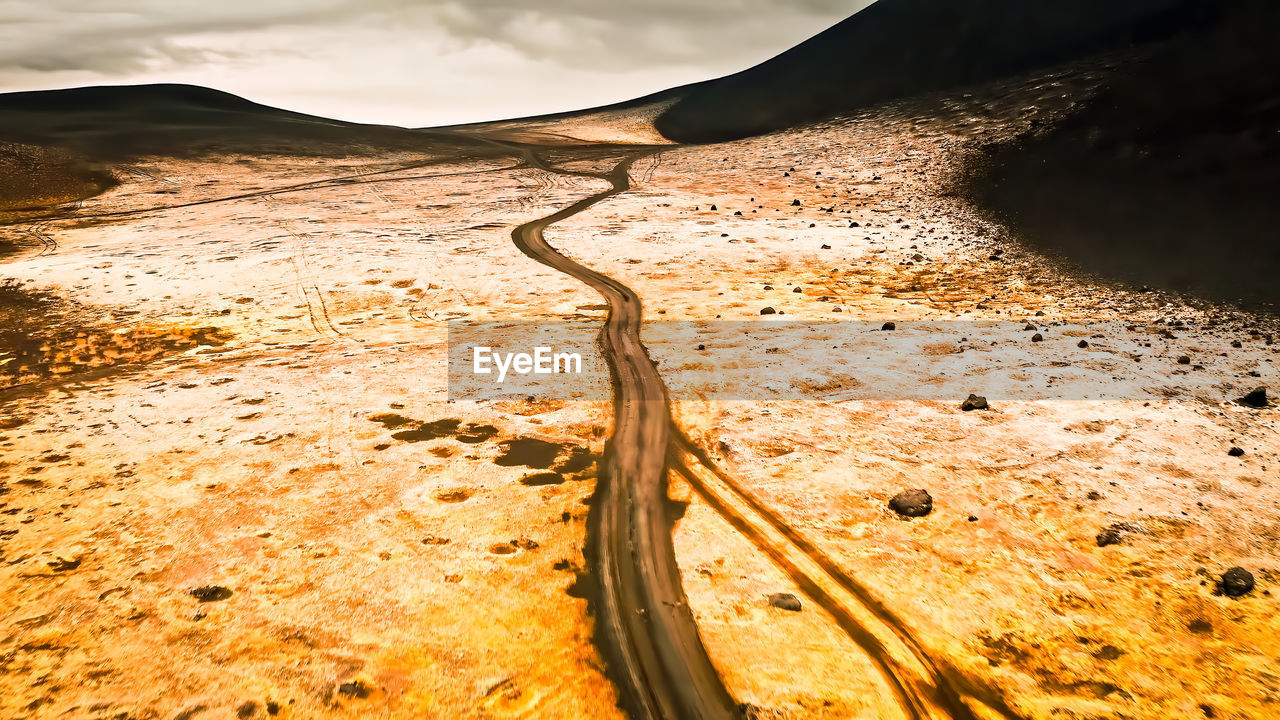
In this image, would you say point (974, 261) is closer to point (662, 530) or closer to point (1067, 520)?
point (1067, 520)

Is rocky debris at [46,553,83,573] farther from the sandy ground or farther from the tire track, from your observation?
the tire track

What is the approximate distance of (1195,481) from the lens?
5531 mm

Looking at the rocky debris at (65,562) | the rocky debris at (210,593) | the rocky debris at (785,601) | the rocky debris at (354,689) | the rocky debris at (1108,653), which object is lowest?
the rocky debris at (354,689)

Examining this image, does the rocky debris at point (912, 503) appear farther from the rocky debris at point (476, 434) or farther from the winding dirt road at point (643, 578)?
the rocky debris at point (476, 434)

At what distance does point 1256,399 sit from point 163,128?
149ft

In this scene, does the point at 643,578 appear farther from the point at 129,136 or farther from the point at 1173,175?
the point at 129,136

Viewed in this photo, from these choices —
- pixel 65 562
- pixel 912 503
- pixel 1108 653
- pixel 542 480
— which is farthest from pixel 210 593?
pixel 1108 653

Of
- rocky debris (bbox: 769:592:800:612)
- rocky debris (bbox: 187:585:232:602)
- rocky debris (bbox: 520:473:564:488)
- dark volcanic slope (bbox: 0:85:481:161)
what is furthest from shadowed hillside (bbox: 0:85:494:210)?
rocky debris (bbox: 769:592:800:612)

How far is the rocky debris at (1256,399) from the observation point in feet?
21.8

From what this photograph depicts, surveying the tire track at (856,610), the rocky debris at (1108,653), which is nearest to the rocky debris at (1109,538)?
the rocky debris at (1108,653)

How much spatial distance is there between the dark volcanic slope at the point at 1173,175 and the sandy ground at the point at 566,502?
4.30 ft

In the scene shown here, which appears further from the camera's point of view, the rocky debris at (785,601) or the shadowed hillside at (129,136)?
the shadowed hillside at (129,136)

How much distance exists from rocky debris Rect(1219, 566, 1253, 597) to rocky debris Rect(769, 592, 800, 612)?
2.81m

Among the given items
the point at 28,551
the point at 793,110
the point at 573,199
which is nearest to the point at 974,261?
the point at 573,199
